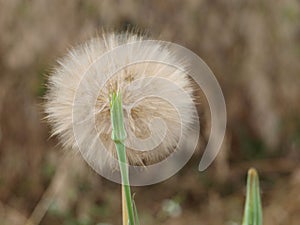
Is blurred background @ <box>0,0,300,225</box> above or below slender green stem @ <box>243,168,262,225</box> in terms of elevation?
above

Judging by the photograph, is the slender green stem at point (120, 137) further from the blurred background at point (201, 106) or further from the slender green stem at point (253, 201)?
the blurred background at point (201, 106)

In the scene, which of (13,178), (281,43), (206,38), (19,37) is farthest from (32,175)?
(281,43)

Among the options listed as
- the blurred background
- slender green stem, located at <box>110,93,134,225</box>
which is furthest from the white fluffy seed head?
the blurred background

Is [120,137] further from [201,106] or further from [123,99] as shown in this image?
[201,106]

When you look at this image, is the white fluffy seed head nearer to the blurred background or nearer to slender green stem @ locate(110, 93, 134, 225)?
slender green stem @ locate(110, 93, 134, 225)

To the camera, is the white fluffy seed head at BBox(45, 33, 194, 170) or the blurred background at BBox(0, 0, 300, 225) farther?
the blurred background at BBox(0, 0, 300, 225)

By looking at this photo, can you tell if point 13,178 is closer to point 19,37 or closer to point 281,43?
point 19,37
